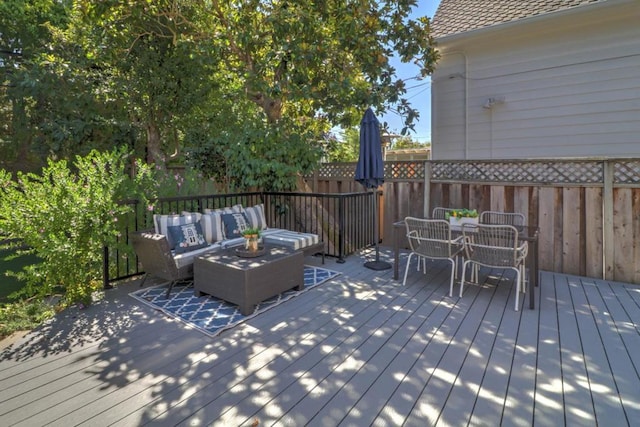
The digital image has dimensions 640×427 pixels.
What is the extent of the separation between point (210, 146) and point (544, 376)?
284 inches

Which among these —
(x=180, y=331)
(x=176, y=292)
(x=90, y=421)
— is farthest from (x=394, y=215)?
(x=90, y=421)

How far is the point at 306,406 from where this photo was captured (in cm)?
206

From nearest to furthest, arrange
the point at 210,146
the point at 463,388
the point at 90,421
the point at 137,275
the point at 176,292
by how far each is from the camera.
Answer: the point at 90,421 < the point at 463,388 < the point at 176,292 < the point at 137,275 < the point at 210,146

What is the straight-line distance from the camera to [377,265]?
5.10 meters

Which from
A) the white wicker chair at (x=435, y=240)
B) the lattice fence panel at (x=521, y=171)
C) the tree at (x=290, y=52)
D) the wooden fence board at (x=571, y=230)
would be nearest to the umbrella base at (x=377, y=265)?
the white wicker chair at (x=435, y=240)

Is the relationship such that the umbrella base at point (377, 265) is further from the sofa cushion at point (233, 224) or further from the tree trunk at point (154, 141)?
the tree trunk at point (154, 141)

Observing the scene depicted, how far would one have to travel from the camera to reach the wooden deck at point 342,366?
6.57ft

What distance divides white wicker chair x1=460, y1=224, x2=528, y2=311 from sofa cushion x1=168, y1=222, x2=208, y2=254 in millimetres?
3202

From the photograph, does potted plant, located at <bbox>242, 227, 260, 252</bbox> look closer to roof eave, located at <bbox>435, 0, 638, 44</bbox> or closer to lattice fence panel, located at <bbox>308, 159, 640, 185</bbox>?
lattice fence panel, located at <bbox>308, 159, 640, 185</bbox>

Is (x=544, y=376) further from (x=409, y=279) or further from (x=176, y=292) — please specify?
(x=176, y=292)

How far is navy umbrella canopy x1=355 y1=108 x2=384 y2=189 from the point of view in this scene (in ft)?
16.8

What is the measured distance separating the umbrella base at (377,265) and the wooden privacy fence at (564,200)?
147cm

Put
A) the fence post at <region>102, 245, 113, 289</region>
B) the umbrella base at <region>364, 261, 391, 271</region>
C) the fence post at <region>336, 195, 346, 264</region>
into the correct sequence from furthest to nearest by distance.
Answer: the fence post at <region>336, 195, 346, 264</region>
the umbrella base at <region>364, 261, 391, 271</region>
the fence post at <region>102, 245, 113, 289</region>

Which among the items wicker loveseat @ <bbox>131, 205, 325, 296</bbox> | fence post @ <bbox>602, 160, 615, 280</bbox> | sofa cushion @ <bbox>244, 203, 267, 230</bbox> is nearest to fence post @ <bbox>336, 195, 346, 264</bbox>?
wicker loveseat @ <bbox>131, 205, 325, 296</bbox>
